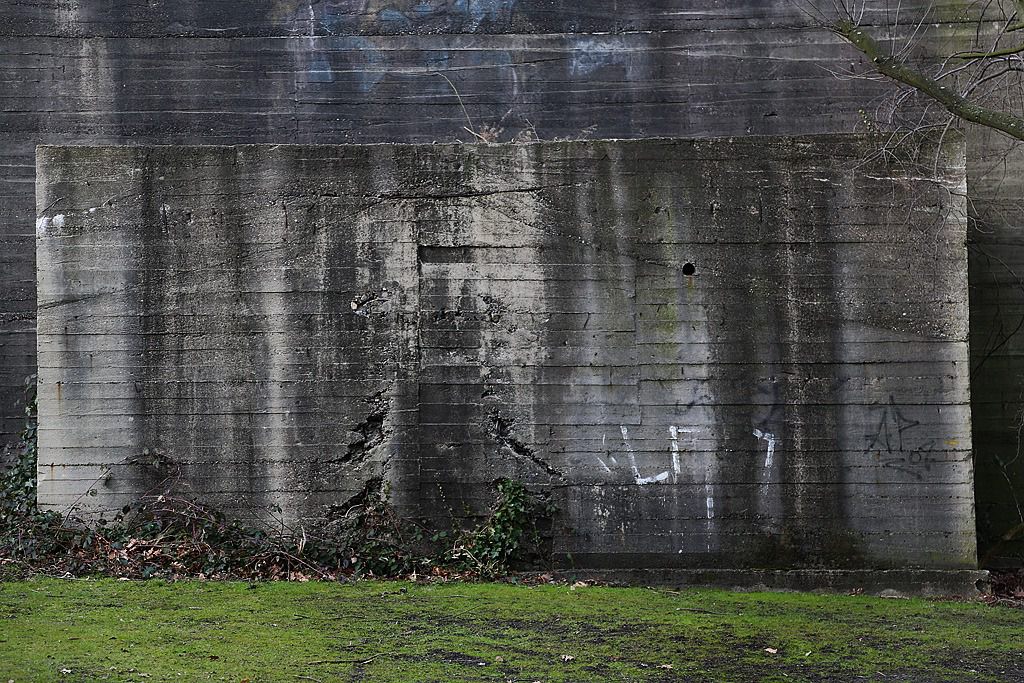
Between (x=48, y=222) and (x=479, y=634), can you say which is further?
(x=48, y=222)

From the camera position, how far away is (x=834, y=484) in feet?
22.6

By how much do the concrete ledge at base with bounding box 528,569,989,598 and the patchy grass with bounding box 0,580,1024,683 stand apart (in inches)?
6.6

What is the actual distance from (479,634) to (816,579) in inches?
104

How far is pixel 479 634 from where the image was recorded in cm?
543

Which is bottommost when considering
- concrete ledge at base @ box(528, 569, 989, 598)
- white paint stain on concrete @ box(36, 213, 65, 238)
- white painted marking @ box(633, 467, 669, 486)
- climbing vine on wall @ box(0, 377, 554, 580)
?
concrete ledge at base @ box(528, 569, 989, 598)

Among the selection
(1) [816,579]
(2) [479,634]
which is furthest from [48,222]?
(1) [816,579]

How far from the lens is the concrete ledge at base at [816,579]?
6.75m

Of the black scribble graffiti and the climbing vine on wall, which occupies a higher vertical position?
the black scribble graffiti

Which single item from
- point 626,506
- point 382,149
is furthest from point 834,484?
point 382,149

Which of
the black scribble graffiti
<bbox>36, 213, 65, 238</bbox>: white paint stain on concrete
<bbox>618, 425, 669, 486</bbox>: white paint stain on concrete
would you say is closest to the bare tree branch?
the black scribble graffiti

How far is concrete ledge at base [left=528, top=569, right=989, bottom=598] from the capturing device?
6746mm

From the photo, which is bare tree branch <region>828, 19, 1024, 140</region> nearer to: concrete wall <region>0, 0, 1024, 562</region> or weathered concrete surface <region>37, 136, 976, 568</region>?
weathered concrete surface <region>37, 136, 976, 568</region>

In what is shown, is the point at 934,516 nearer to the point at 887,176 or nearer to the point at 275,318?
the point at 887,176

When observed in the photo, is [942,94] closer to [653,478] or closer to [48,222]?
[653,478]
